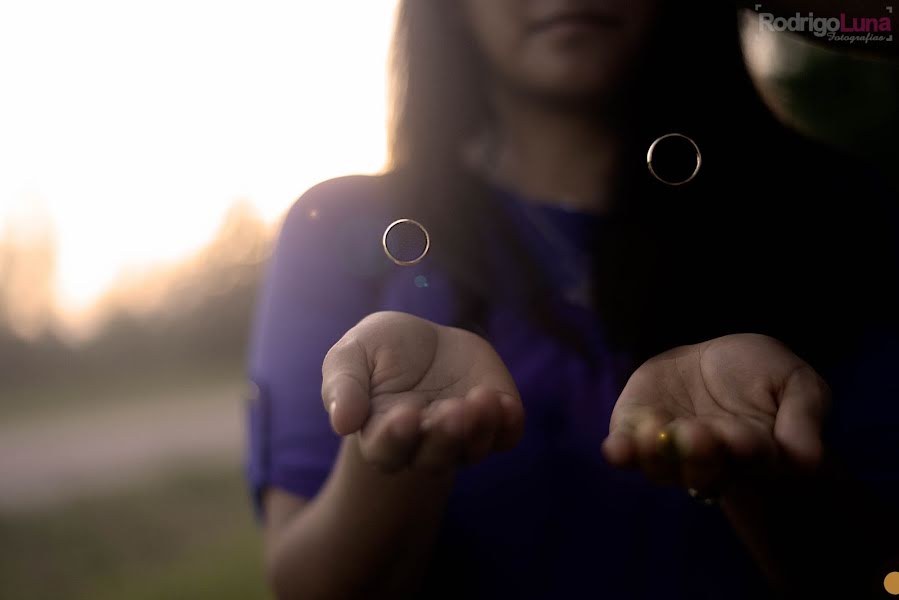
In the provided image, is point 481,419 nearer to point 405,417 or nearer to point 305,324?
point 405,417

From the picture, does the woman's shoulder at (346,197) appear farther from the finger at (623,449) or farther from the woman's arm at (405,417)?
the finger at (623,449)

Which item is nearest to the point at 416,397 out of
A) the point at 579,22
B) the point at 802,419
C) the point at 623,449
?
the point at 623,449

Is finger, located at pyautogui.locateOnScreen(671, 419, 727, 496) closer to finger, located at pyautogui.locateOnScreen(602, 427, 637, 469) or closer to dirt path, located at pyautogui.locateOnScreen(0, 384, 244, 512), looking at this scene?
finger, located at pyautogui.locateOnScreen(602, 427, 637, 469)

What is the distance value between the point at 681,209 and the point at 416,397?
0.38 meters

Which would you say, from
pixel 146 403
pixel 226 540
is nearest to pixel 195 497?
pixel 226 540

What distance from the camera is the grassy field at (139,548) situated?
89.5 inches

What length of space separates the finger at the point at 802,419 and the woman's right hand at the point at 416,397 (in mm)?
161

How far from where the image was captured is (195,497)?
128 inches

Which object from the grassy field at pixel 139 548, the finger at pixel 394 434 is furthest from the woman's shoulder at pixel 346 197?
the grassy field at pixel 139 548

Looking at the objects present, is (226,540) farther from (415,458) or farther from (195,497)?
(415,458)

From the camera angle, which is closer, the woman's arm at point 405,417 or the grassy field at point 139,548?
the woman's arm at point 405,417

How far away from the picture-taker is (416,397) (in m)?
0.46

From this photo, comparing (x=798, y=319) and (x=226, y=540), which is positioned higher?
(x=798, y=319)

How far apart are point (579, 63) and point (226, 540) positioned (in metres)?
2.59
